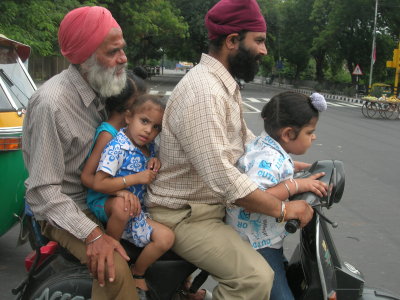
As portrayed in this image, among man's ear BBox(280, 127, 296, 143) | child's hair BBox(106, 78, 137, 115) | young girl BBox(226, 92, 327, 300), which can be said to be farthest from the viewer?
child's hair BBox(106, 78, 137, 115)

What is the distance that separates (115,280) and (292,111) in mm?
1019

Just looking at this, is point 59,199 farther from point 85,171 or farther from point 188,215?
point 188,215

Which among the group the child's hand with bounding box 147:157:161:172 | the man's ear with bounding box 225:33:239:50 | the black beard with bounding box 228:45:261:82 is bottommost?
the child's hand with bounding box 147:157:161:172

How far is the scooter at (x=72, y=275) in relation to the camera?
2174 millimetres

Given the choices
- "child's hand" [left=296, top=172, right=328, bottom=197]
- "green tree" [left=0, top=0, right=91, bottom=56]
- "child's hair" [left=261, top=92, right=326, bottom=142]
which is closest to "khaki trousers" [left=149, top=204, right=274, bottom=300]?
"child's hand" [left=296, top=172, right=328, bottom=197]

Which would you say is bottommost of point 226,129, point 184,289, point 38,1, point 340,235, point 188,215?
point 340,235

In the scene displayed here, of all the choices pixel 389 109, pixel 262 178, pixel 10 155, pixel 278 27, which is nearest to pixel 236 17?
pixel 262 178

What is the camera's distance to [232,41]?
84.8 inches

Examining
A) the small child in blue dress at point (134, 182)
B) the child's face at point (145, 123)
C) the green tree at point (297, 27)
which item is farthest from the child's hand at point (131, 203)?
the green tree at point (297, 27)

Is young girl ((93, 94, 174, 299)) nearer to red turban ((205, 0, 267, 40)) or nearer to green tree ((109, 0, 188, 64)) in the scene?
red turban ((205, 0, 267, 40))

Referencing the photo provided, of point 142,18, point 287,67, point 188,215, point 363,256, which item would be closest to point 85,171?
point 188,215

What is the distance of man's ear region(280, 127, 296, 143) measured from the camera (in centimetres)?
214

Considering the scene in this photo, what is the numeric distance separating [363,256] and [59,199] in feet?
10.6

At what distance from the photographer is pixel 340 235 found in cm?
496
